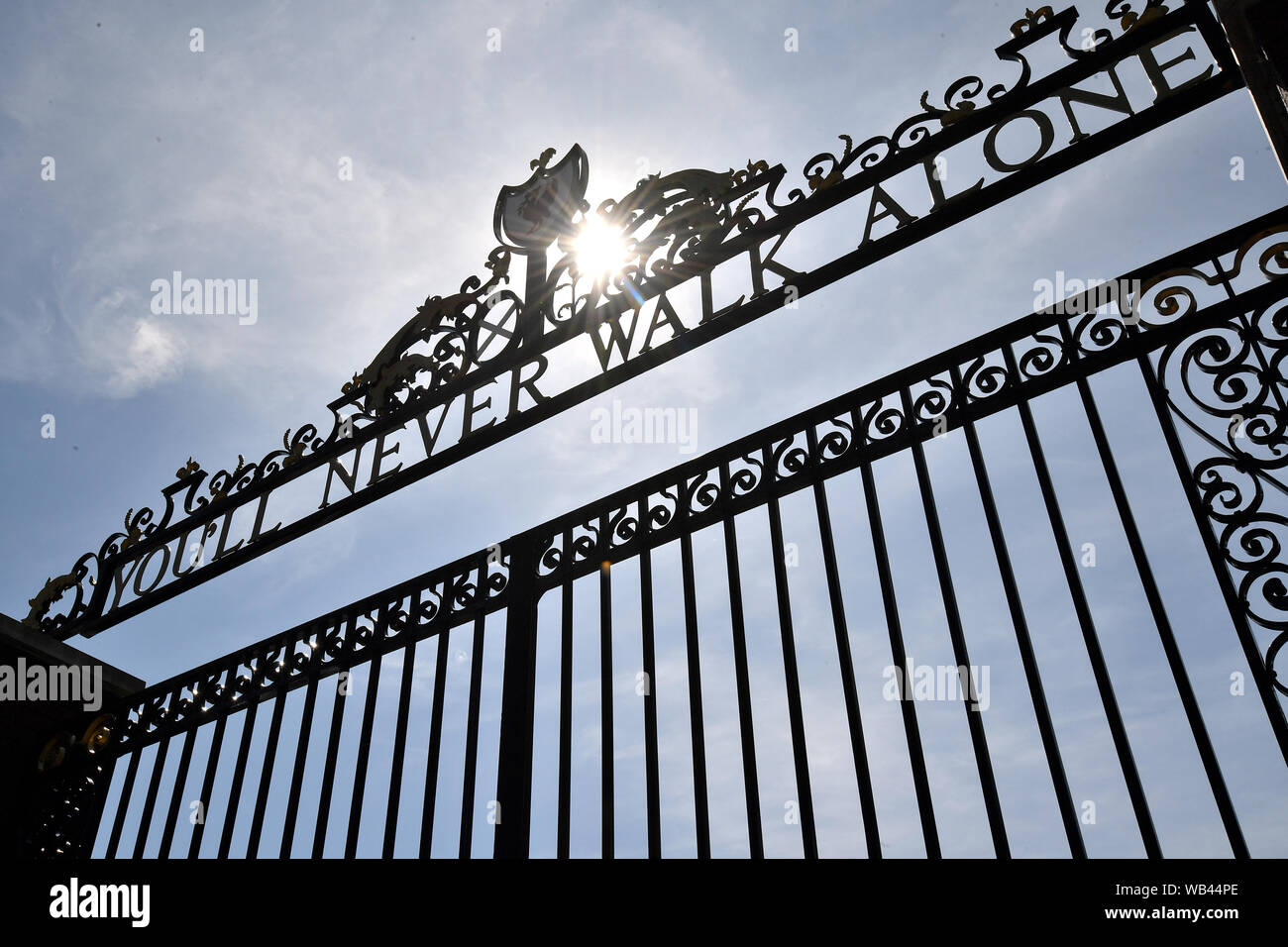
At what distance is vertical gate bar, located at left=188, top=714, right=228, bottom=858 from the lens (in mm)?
4719

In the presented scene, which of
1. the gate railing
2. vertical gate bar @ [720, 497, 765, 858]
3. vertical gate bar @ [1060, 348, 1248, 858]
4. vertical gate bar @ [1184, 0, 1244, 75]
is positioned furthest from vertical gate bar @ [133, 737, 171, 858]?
vertical gate bar @ [1184, 0, 1244, 75]

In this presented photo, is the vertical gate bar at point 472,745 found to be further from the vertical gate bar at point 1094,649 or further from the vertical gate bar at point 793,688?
the vertical gate bar at point 1094,649

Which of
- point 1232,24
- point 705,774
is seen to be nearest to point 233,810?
point 705,774

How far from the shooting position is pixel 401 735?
4434 millimetres

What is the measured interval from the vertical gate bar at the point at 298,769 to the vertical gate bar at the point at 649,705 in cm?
188

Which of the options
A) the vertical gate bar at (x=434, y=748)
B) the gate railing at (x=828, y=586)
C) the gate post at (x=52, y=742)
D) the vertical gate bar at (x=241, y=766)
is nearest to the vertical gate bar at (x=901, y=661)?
the gate railing at (x=828, y=586)

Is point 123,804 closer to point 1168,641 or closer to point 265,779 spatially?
point 265,779

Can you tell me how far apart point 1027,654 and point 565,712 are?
5.94 ft

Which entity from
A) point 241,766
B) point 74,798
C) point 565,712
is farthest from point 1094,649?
point 74,798

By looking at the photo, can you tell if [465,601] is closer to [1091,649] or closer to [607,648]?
[607,648]

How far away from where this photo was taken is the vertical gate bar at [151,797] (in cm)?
501

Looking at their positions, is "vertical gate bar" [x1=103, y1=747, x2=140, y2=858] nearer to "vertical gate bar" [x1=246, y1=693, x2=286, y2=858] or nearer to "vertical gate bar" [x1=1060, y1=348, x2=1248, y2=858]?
"vertical gate bar" [x1=246, y1=693, x2=286, y2=858]

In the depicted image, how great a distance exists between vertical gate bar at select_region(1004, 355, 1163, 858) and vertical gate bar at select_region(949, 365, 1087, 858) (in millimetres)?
159

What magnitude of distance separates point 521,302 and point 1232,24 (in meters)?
3.57
